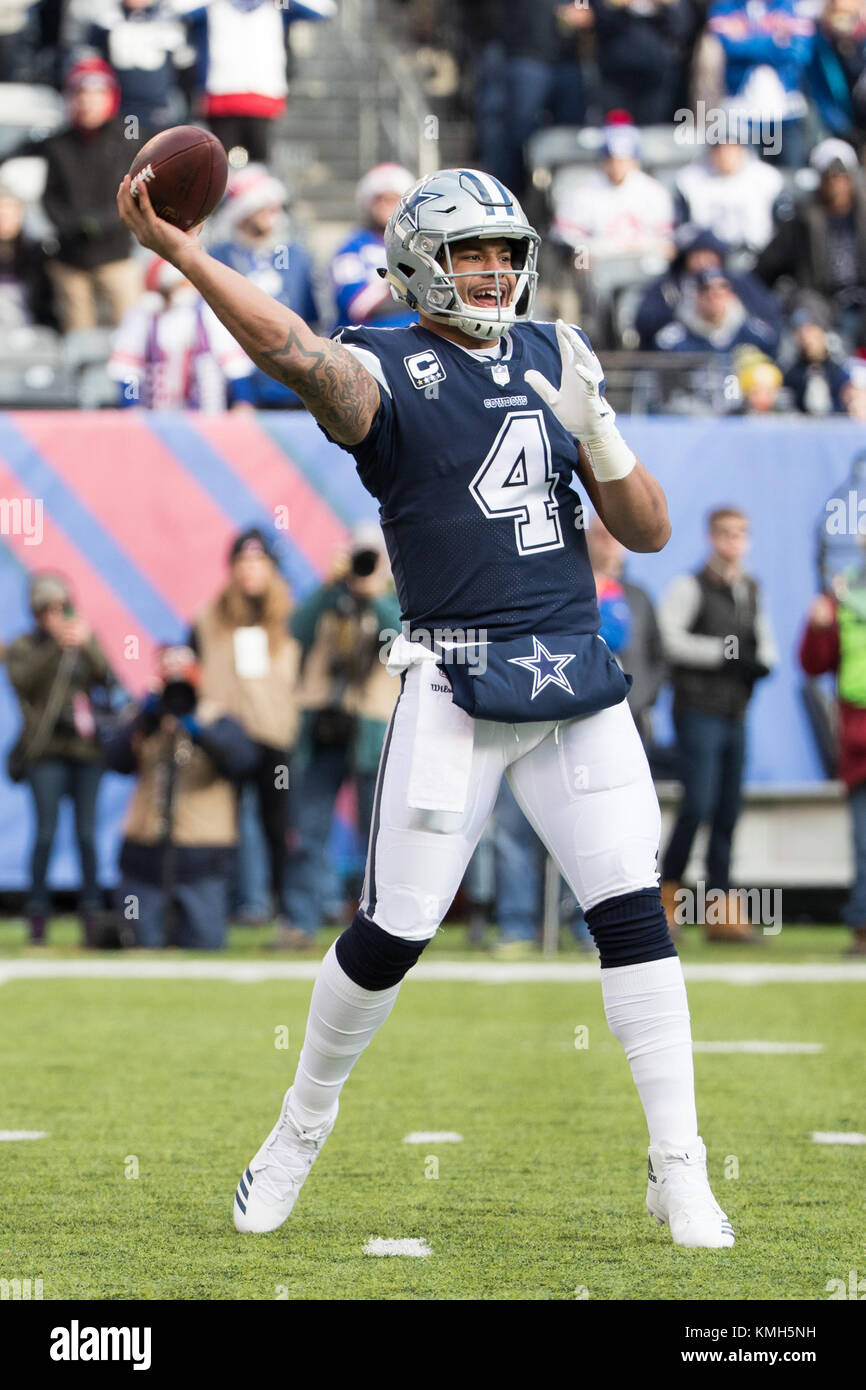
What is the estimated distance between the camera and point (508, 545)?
13.4 ft

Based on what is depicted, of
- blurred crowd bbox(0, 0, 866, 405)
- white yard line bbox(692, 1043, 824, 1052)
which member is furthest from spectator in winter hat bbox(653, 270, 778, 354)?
white yard line bbox(692, 1043, 824, 1052)

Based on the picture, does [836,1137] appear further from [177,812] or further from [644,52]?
[644,52]

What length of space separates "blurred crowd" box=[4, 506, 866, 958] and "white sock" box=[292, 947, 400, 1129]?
5.41 m

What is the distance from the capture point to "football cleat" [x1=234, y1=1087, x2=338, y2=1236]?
4191 millimetres

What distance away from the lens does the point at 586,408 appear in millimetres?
3918

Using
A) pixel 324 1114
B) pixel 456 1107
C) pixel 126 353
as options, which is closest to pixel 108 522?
pixel 126 353

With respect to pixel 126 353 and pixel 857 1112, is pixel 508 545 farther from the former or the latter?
pixel 126 353

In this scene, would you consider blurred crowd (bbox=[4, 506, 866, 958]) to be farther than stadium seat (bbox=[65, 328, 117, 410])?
No

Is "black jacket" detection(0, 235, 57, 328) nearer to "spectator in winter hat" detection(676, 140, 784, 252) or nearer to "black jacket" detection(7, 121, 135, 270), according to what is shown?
"black jacket" detection(7, 121, 135, 270)

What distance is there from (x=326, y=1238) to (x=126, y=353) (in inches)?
303

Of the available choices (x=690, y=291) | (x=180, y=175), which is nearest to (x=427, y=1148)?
(x=180, y=175)

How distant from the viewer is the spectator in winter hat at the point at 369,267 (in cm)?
1128

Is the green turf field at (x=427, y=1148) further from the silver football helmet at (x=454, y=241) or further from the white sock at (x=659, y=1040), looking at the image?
the silver football helmet at (x=454, y=241)

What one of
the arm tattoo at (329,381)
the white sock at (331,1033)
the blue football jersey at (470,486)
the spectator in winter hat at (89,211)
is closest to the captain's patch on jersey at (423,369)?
the blue football jersey at (470,486)
